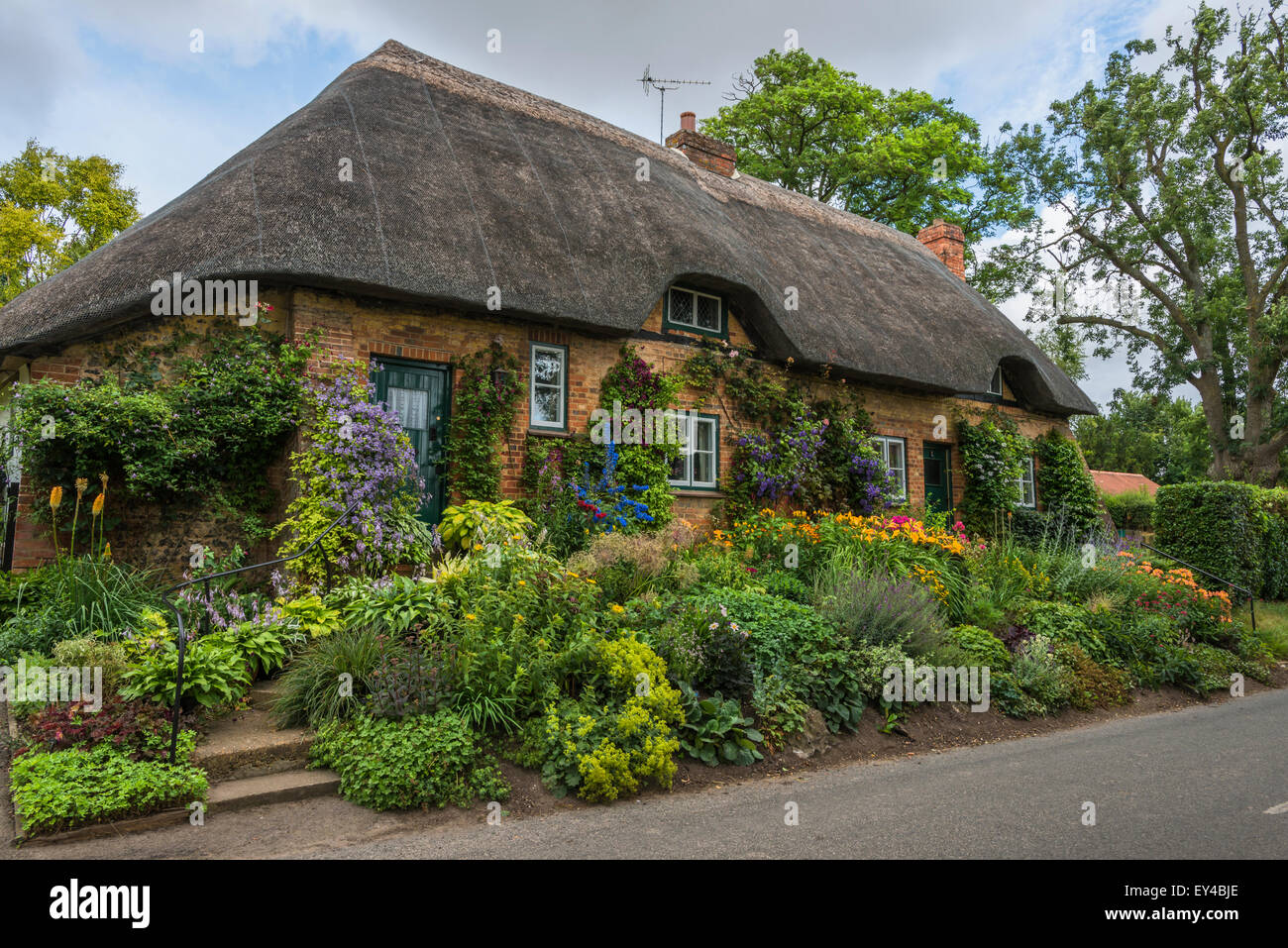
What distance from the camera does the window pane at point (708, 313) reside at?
1183 centimetres

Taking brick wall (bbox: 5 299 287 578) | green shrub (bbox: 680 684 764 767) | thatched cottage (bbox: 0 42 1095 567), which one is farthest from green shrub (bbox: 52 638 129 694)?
green shrub (bbox: 680 684 764 767)

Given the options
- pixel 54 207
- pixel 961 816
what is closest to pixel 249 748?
pixel 961 816

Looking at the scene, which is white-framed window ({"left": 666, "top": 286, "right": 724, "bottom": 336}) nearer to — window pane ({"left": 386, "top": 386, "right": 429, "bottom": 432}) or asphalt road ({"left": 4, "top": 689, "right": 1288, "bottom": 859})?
window pane ({"left": 386, "top": 386, "right": 429, "bottom": 432})

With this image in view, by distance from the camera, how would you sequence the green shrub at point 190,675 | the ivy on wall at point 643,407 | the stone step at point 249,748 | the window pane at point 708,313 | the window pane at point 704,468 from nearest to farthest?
the stone step at point 249,748 → the green shrub at point 190,675 → the ivy on wall at point 643,407 → the window pane at point 704,468 → the window pane at point 708,313

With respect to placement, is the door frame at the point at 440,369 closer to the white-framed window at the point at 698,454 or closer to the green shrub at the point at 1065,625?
the white-framed window at the point at 698,454

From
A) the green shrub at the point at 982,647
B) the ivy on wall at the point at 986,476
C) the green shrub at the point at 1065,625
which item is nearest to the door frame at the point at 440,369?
the green shrub at the point at 982,647

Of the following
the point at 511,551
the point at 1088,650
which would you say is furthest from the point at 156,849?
the point at 1088,650

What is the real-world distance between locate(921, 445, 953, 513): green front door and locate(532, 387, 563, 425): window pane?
7.51 meters

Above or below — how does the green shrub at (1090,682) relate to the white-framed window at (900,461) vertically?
below

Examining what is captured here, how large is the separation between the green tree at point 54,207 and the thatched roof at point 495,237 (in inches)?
567

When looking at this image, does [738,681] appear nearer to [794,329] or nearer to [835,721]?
[835,721]

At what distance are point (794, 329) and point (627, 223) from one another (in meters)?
2.80

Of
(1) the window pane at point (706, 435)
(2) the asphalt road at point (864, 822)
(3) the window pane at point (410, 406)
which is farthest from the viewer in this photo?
(1) the window pane at point (706, 435)

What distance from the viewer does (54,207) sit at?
21.4 meters
